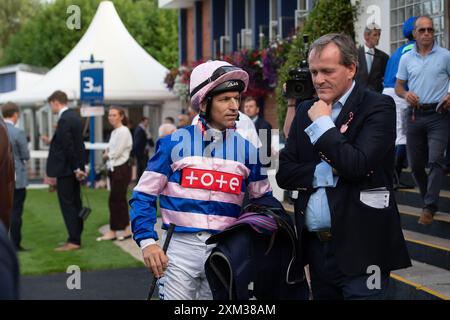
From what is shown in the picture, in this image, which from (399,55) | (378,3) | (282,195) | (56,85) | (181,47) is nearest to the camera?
(399,55)

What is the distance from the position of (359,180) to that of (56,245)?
29.2 ft

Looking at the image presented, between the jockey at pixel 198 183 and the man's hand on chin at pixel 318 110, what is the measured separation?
1.48 ft

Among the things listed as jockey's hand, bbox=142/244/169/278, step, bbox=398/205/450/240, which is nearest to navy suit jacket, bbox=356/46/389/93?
step, bbox=398/205/450/240

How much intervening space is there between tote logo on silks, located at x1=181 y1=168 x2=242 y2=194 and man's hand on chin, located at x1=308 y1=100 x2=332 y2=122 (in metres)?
0.54

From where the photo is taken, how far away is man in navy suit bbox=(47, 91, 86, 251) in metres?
11.7

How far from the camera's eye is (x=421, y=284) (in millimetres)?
7117

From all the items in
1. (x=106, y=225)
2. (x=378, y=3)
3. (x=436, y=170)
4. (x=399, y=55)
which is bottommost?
(x=106, y=225)

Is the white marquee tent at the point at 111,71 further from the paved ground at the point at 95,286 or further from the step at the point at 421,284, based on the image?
the step at the point at 421,284

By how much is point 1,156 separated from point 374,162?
6.26 ft

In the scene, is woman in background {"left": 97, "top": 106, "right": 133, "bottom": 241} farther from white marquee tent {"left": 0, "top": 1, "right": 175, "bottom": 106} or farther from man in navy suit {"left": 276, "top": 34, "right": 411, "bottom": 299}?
white marquee tent {"left": 0, "top": 1, "right": 175, "bottom": 106}

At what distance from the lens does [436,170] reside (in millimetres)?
8188

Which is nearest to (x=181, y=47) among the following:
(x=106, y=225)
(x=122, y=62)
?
(x=122, y=62)

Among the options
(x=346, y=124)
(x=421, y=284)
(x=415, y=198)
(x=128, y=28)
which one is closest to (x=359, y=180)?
(x=346, y=124)
